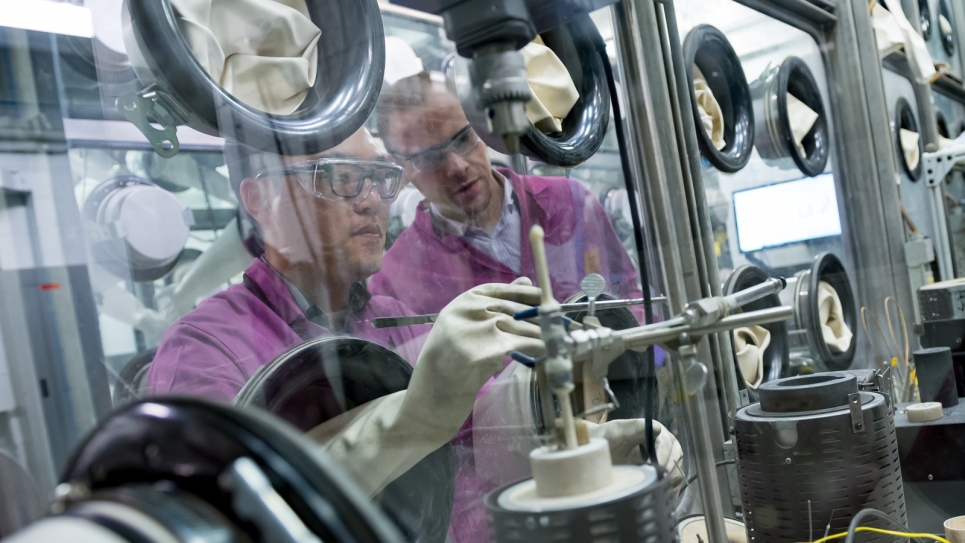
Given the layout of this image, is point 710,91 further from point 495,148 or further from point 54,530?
point 54,530

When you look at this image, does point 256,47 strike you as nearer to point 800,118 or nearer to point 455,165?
point 455,165

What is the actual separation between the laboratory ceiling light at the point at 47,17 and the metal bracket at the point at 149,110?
0.09 m

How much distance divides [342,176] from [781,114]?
1.90 metres

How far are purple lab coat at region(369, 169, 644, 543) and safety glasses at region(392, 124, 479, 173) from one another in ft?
0.22

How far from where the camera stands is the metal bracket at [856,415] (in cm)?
94

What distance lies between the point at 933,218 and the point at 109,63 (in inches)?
144

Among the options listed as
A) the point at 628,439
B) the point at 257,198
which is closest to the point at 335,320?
the point at 257,198

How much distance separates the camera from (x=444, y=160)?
1.30 meters

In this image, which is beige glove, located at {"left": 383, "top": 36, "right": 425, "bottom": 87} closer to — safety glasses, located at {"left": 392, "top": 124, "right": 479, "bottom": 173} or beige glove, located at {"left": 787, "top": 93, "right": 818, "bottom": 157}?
safety glasses, located at {"left": 392, "top": 124, "right": 479, "bottom": 173}

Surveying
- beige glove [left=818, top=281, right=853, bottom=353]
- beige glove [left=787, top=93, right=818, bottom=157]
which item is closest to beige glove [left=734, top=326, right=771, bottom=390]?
beige glove [left=818, top=281, right=853, bottom=353]

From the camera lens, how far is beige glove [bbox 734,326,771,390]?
1.93 m

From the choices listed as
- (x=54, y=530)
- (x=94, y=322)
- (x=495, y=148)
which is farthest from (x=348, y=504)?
(x=495, y=148)

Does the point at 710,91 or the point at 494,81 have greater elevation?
the point at 710,91

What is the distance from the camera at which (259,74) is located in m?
1.05
